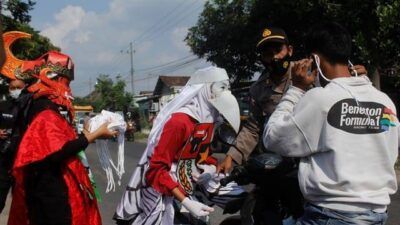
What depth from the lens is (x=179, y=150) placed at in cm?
325

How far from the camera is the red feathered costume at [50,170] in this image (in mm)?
3299

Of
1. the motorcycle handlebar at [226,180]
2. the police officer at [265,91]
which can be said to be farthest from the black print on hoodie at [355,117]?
the police officer at [265,91]

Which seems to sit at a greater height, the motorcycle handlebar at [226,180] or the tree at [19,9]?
the tree at [19,9]

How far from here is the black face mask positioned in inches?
146

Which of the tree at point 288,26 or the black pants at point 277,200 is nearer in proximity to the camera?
the black pants at point 277,200

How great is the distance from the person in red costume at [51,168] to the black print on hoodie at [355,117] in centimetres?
165

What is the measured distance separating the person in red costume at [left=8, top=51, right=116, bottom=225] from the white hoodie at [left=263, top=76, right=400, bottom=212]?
148cm

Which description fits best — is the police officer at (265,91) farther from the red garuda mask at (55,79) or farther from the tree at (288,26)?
the tree at (288,26)

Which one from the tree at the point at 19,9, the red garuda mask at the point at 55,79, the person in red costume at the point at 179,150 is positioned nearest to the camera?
the person in red costume at the point at 179,150

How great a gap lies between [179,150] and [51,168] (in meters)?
0.78

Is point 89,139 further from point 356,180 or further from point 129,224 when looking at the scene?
point 356,180

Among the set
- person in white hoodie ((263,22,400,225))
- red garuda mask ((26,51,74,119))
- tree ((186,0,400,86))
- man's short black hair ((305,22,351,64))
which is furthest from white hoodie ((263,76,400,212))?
tree ((186,0,400,86))

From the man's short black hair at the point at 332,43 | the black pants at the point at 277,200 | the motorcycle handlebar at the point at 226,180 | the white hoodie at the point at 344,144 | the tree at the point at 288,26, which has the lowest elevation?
the black pants at the point at 277,200

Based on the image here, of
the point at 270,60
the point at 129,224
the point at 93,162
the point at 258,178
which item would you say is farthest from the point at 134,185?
the point at 93,162
